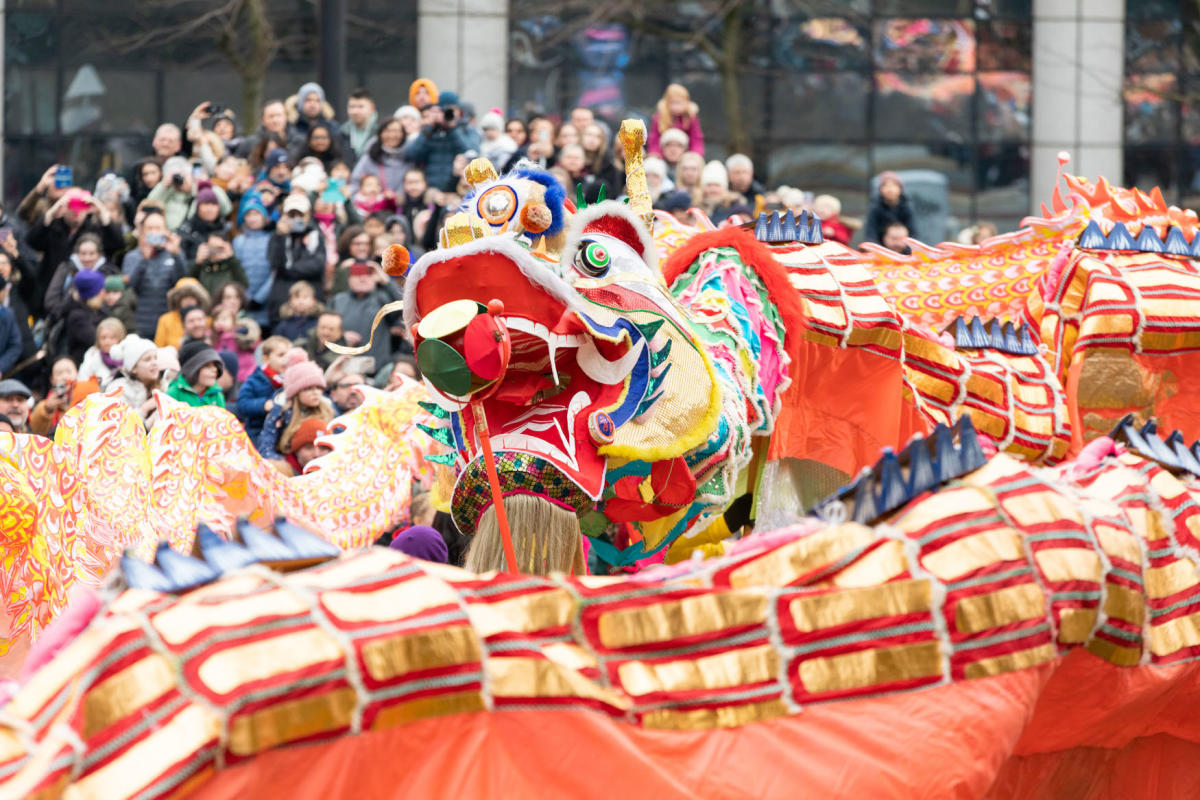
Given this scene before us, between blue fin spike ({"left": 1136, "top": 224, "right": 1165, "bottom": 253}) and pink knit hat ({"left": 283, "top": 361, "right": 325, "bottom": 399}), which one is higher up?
blue fin spike ({"left": 1136, "top": 224, "right": 1165, "bottom": 253})

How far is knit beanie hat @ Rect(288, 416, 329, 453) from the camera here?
22.5 feet

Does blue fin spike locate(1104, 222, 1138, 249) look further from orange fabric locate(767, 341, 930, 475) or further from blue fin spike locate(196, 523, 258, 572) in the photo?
blue fin spike locate(196, 523, 258, 572)

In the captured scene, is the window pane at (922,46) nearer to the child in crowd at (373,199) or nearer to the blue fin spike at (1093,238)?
the child in crowd at (373,199)

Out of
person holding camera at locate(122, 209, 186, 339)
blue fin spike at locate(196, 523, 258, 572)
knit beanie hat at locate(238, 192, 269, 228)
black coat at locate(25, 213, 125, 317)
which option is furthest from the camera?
black coat at locate(25, 213, 125, 317)

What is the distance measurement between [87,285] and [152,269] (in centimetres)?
31

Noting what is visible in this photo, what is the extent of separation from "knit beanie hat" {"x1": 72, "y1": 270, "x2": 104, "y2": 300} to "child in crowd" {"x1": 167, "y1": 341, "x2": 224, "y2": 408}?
195 centimetres

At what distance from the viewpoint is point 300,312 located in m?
8.59

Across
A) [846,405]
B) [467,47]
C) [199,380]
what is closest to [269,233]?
[199,380]

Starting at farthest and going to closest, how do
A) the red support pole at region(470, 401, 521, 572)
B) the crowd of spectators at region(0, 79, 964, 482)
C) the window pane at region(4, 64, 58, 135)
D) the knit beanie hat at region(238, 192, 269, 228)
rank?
the window pane at region(4, 64, 58, 135)
the knit beanie hat at region(238, 192, 269, 228)
the crowd of spectators at region(0, 79, 964, 482)
the red support pole at region(470, 401, 521, 572)

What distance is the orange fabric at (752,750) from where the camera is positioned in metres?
1.71

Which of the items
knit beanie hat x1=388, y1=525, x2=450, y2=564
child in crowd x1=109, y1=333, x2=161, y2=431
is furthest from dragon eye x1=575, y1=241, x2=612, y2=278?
child in crowd x1=109, y1=333, x2=161, y2=431

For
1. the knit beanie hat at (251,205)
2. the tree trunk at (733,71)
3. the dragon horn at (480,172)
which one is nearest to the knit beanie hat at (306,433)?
the knit beanie hat at (251,205)

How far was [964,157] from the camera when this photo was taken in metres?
15.8

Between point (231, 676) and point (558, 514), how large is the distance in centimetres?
225
